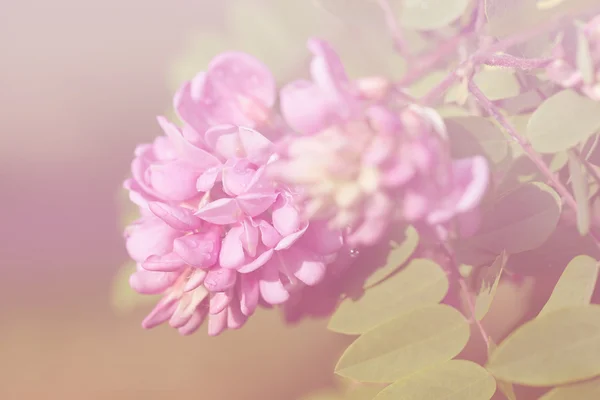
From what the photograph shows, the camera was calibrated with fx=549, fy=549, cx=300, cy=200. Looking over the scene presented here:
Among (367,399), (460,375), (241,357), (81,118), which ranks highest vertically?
(81,118)

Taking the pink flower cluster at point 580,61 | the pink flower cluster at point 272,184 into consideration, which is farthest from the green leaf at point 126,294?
the pink flower cluster at point 580,61

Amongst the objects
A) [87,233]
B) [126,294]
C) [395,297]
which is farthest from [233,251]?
[87,233]

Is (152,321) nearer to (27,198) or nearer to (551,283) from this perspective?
(551,283)

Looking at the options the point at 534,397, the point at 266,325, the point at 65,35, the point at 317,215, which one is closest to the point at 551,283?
the point at 534,397

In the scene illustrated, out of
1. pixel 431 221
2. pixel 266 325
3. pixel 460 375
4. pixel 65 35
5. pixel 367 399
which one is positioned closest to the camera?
pixel 431 221

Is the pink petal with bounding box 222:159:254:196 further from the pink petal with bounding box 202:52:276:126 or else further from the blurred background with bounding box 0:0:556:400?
the blurred background with bounding box 0:0:556:400

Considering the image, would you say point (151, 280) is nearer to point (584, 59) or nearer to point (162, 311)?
point (162, 311)
